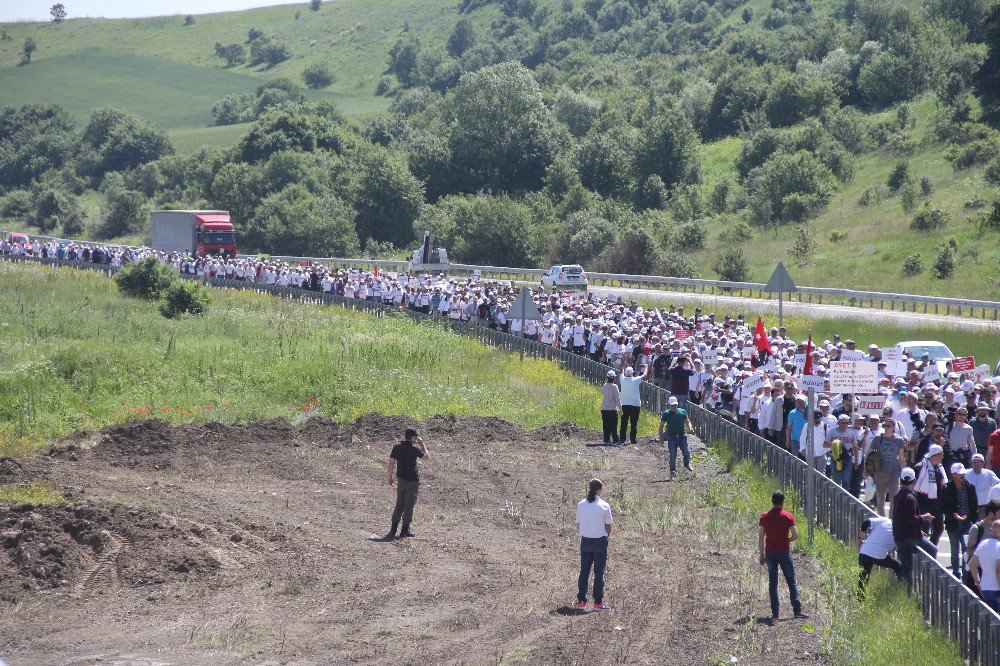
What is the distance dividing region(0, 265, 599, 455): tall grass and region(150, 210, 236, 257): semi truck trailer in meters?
29.3

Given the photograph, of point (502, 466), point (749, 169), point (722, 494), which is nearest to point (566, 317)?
point (502, 466)

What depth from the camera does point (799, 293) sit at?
5175 cm

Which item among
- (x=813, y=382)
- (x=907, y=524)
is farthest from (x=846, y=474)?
(x=907, y=524)

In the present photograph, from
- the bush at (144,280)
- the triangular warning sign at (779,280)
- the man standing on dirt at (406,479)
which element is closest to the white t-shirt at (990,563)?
the man standing on dirt at (406,479)

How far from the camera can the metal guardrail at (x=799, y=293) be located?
4434 cm

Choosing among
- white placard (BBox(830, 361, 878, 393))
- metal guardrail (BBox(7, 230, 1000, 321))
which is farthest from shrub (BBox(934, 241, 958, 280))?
white placard (BBox(830, 361, 878, 393))

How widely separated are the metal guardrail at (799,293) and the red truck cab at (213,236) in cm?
431

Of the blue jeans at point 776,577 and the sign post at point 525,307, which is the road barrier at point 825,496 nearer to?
the blue jeans at point 776,577

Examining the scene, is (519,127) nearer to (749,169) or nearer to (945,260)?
(749,169)

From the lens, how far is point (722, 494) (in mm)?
20953

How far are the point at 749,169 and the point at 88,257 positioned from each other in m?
40.7

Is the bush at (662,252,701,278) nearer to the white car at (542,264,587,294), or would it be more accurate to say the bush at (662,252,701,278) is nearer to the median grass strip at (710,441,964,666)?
the white car at (542,264,587,294)

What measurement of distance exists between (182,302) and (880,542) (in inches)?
1307

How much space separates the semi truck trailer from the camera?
2830 inches
